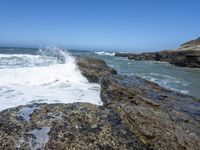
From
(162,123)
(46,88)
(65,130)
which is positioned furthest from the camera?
(46,88)

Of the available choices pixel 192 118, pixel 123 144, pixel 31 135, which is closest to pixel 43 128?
pixel 31 135

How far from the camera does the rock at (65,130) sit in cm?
366

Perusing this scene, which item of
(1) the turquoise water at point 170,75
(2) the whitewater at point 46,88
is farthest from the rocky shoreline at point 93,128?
(1) the turquoise water at point 170,75

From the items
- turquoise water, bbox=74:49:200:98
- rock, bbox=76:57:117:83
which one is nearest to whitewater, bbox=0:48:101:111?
rock, bbox=76:57:117:83

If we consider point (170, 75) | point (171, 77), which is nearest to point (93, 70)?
point (171, 77)

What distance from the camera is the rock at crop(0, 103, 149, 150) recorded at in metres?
3.66

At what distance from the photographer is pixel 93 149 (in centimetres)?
362

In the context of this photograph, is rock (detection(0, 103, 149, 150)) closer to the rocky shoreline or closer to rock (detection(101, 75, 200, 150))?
the rocky shoreline

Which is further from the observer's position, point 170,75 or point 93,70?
point 170,75

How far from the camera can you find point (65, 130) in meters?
3.87

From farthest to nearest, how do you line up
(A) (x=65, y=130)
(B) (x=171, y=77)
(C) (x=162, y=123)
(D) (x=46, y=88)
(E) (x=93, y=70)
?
(B) (x=171, y=77)
(E) (x=93, y=70)
(D) (x=46, y=88)
(C) (x=162, y=123)
(A) (x=65, y=130)

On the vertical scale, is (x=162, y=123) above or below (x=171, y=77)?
above

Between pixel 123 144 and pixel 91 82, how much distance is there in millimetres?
9950

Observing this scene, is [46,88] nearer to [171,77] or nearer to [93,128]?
[93,128]
